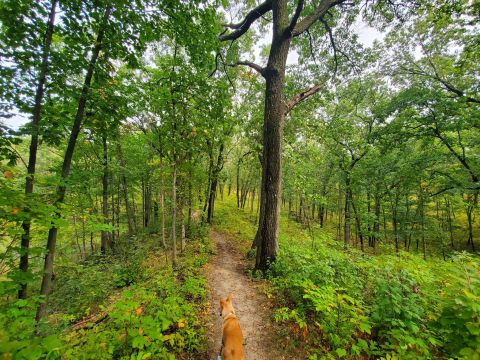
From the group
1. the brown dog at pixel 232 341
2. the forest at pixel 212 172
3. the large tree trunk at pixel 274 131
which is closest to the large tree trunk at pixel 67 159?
the forest at pixel 212 172

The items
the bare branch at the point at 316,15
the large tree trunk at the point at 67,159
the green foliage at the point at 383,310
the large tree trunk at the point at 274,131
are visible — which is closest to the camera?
the green foliage at the point at 383,310

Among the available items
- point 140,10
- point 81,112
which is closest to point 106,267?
point 81,112

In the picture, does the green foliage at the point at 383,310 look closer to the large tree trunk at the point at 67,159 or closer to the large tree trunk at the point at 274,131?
the large tree trunk at the point at 274,131

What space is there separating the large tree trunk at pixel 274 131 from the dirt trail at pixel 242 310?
3.24 ft

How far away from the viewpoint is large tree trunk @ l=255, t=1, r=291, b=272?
5.60 m

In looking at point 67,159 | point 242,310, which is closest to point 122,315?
point 242,310

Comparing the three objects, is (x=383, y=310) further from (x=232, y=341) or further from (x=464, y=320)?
(x=232, y=341)

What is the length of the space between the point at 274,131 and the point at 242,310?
189 inches

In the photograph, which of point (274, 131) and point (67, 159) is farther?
point (274, 131)

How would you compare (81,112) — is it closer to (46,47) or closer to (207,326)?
(46,47)

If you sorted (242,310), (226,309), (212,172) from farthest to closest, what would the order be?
(212,172) < (242,310) < (226,309)

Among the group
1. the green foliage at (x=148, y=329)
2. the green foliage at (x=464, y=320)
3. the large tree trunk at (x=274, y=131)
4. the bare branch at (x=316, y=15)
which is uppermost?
the bare branch at (x=316, y=15)

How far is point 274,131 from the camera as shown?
225 inches

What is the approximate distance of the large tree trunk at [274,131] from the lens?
560 centimetres
